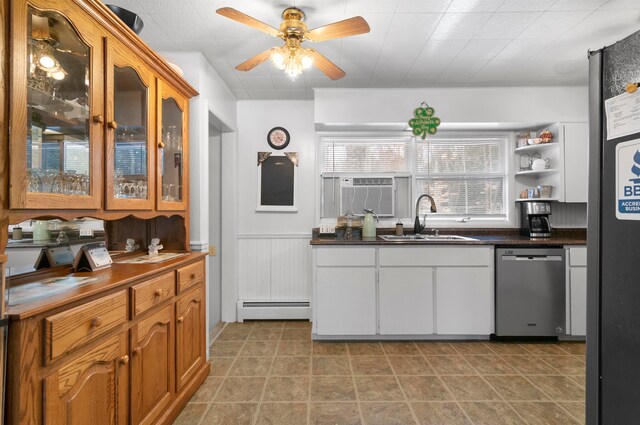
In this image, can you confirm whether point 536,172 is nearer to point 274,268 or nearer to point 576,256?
point 576,256

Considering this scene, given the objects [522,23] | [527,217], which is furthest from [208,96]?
[527,217]

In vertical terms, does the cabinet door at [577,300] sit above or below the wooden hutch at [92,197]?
below

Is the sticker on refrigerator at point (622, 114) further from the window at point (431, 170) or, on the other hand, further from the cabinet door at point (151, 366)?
the window at point (431, 170)

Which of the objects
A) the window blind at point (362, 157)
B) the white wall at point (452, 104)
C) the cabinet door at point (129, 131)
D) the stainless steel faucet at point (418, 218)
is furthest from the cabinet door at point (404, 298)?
the cabinet door at point (129, 131)

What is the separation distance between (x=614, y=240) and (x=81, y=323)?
70.4 inches

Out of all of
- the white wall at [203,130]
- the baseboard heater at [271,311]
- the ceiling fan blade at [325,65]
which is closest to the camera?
the ceiling fan blade at [325,65]

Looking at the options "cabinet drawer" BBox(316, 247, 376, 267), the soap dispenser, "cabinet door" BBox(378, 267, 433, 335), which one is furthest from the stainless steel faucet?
"cabinet drawer" BBox(316, 247, 376, 267)

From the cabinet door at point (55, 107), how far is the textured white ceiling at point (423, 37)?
829mm

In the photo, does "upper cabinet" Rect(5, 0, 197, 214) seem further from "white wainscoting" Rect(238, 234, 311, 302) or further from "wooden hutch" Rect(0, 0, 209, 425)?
"white wainscoting" Rect(238, 234, 311, 302)

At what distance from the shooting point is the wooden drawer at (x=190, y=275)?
→ 6.20 feet

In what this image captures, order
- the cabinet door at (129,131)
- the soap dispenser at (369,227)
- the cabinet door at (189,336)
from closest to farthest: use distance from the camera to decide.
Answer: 1. the cabinet door at (129,131)
2. the cabinet door at (189,336)
3. the soap dispenser at (369,227)

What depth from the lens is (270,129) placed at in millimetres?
3553

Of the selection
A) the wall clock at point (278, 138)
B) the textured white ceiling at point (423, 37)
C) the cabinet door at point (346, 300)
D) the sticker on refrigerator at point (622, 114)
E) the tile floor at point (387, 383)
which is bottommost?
the tile floor at point (387, 383)

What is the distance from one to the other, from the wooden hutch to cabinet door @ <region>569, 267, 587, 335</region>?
3148mm
